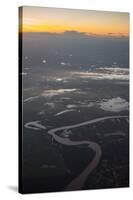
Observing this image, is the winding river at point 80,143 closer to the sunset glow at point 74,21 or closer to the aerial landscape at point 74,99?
the aerial landscape at point 74,99

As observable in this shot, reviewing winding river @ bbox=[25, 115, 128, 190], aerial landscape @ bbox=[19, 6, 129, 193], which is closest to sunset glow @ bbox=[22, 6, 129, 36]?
aerial landscape @ bbox=[19, 6, 129, 193]

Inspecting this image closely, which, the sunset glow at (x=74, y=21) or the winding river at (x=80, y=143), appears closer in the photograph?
the sunset glow at (x=74, y=21)

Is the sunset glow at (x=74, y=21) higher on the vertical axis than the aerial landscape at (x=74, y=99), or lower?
higher

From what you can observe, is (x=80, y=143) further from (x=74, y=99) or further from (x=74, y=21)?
(x=74, y=21)

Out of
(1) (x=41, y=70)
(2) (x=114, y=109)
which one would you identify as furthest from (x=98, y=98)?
(1) (x=41, y=70)

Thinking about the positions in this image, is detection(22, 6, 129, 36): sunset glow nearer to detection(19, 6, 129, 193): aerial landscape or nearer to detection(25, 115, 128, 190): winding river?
detection(19, 6, 129, 193): aerial landscape

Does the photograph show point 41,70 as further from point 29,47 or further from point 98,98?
point 98,98

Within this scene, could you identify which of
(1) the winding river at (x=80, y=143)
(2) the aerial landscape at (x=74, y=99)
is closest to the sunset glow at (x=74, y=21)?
(2) the aerial landscape at (x=74, y=99)

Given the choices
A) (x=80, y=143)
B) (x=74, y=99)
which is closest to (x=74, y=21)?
(x=74, y=99)
